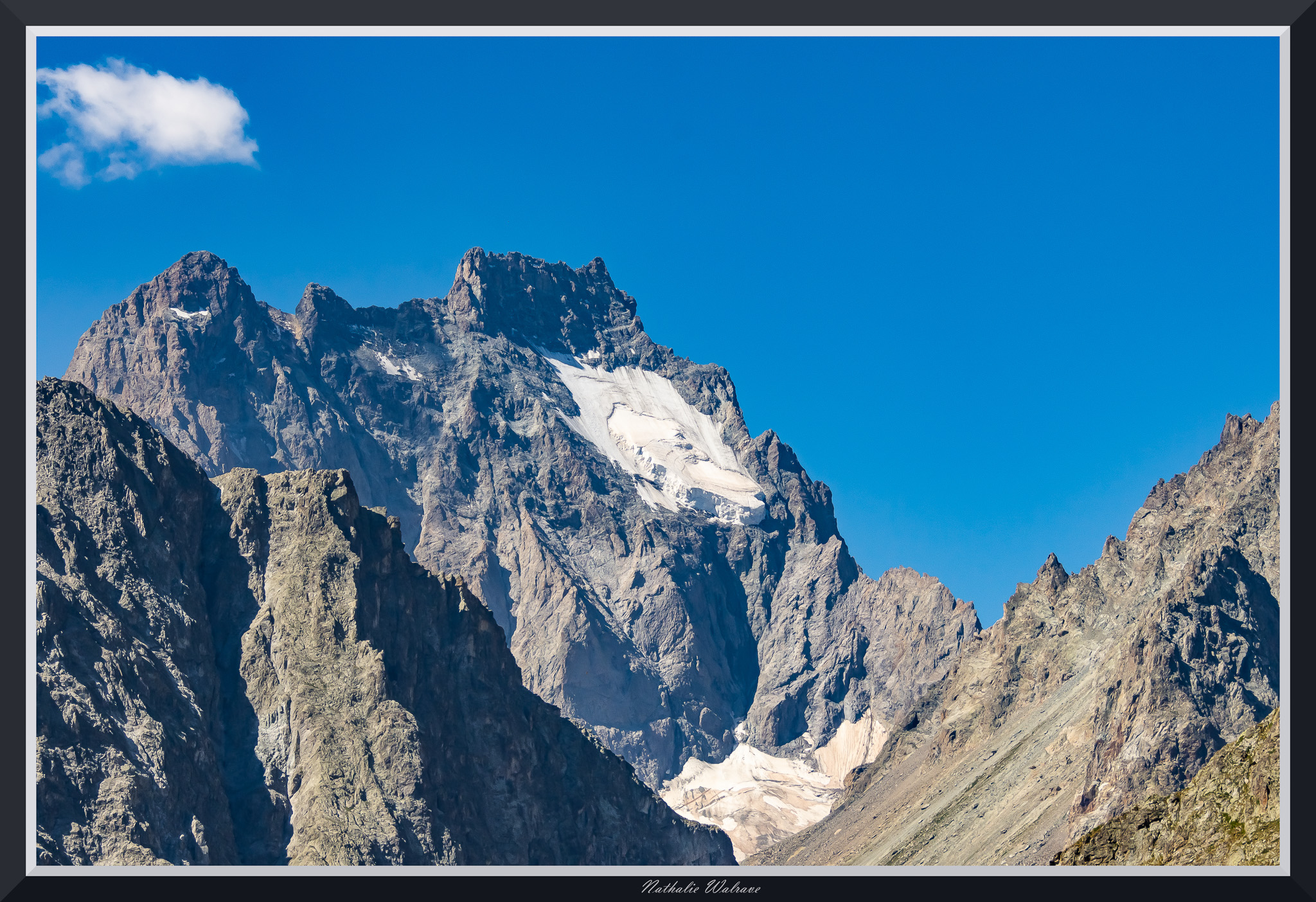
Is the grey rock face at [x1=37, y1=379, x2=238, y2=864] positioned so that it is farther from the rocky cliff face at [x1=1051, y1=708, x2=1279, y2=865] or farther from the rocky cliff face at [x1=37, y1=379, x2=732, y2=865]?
the rocky cliff face at [x1=1051, y1=708, x2=1279, y2=865]

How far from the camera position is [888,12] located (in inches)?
1175

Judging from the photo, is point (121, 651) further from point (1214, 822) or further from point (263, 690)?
point (1214, 822)

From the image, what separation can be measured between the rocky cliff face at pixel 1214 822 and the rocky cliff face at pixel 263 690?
315ft

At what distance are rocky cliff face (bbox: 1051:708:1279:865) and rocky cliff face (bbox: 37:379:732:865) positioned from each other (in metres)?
95.9

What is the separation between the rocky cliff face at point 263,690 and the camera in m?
139

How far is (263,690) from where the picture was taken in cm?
16088

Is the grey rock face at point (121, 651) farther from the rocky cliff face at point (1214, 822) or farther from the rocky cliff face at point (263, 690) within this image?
the rocky cliff face at point (1214, 822)

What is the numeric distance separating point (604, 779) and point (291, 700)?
1976 inches

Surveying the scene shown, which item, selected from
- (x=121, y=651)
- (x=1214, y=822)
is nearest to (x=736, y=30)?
(x=1214, y=822)

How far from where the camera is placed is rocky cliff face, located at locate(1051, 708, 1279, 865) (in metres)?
38.4

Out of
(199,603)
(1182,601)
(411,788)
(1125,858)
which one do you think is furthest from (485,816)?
(1125,858)

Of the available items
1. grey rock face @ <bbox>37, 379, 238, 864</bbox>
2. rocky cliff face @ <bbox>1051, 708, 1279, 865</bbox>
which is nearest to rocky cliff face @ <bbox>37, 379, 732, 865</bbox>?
grey rock face @ <bbox>37, 379, 238, 864</bbox>
